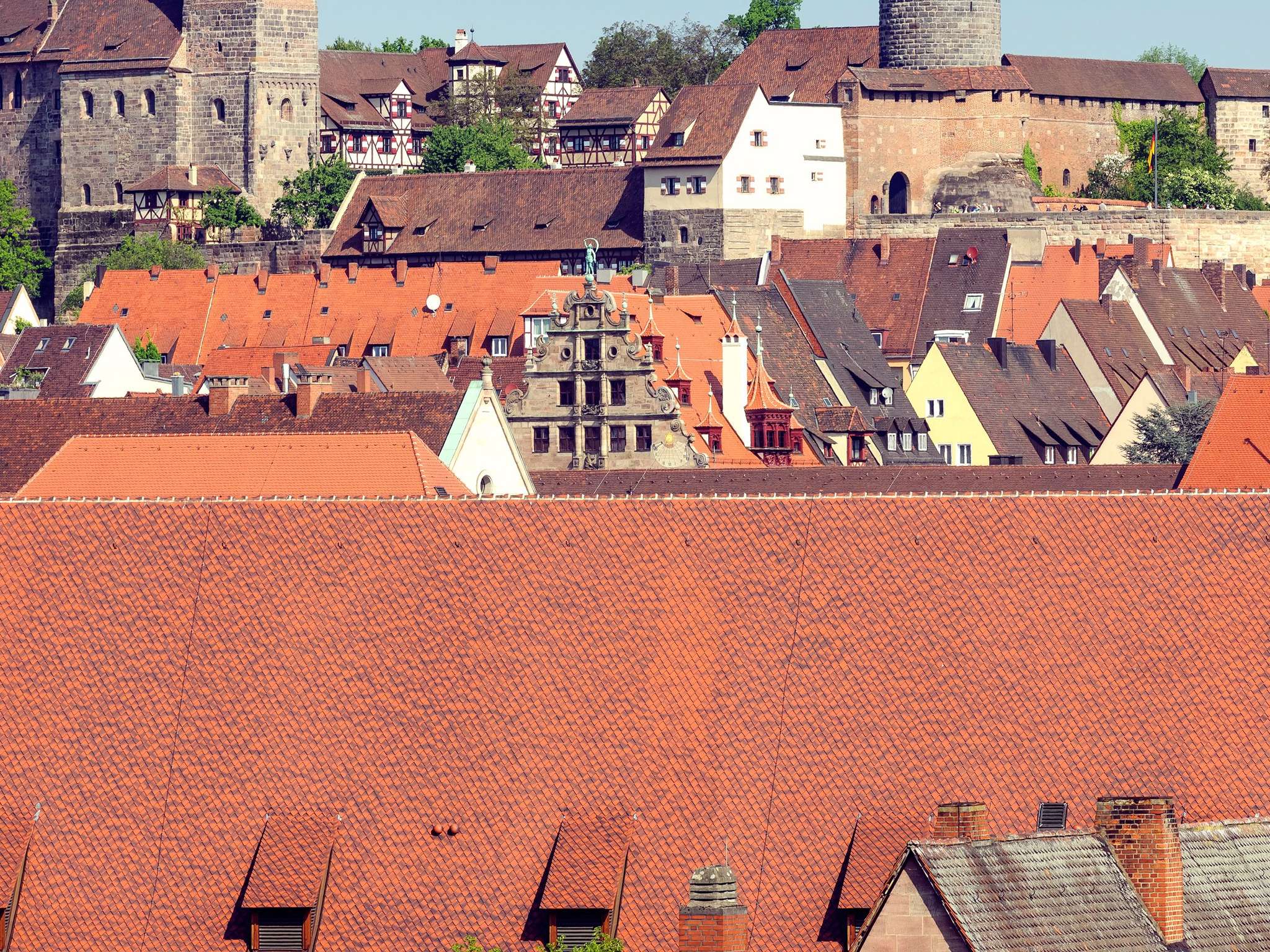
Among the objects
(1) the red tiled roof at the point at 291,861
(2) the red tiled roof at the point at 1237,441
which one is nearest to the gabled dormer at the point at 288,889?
(1) the red tiled roof at the point at 291,861

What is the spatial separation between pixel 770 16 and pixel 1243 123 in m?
26.0

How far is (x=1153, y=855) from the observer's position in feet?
89.2

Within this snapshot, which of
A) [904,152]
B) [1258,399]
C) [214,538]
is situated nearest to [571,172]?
[904,152]

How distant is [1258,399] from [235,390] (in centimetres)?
1726

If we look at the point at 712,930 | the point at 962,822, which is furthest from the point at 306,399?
the point at 712,930

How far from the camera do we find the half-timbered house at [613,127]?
148875 millimetres

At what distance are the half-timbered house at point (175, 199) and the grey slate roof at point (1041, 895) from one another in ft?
372

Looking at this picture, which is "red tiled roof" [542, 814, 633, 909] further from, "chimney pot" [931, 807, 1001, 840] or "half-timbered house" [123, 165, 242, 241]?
"half-timbered house" [123, 165, 242, 241]

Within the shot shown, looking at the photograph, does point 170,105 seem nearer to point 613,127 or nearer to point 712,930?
point 613,127

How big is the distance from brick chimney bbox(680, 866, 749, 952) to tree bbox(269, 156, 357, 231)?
10804 cm

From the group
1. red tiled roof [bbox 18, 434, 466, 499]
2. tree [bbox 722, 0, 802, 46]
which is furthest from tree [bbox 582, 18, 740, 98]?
red tiled roof [bbox 18, 434, 466, 499]

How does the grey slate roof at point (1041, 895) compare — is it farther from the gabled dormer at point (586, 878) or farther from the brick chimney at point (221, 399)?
the brick chimney at point (221, 399)

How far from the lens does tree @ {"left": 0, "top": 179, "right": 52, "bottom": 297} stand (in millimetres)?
138625

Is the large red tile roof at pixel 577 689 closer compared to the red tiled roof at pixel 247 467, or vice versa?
the large red tile roof at pixel 577 689
